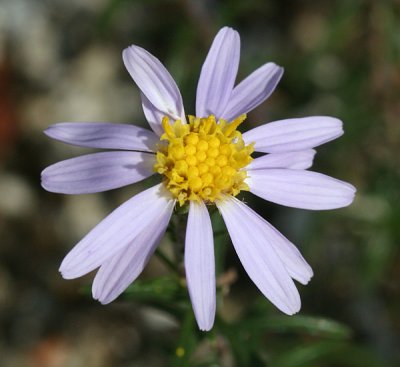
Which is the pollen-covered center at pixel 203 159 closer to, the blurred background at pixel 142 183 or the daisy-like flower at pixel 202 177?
the daisy-like flower at pixel 202 177

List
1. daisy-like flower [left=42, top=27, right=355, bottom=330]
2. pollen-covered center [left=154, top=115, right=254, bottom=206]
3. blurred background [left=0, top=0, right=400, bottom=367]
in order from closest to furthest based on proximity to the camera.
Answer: daisy-like flower [left=42, top=27, right=355, bottom=330]
pollen-covered center [left=154, top=115, right=254, bottom=206]
blurred background [left=0, top=0, right=400, bottom=367]

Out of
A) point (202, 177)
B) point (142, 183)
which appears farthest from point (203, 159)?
point (142, 183)

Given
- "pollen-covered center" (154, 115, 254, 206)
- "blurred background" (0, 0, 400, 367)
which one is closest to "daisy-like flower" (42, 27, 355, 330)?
"pollen-covered center" (154, 115, 254, 206)

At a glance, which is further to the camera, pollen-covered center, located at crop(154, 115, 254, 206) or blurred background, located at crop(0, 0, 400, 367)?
blurred background, located at crop(0, 0, 400, 367)

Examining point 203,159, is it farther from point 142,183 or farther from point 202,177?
point 142,183

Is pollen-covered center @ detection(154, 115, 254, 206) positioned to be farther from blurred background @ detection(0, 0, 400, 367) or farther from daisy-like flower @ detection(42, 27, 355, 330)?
blurred background @ detection(0, 0, 400, 367)

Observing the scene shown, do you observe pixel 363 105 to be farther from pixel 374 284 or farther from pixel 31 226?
pixel 31 226

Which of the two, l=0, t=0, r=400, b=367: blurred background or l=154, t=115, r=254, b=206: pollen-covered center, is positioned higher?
l=154, t=115, r=254, b=206: pollen-covered center

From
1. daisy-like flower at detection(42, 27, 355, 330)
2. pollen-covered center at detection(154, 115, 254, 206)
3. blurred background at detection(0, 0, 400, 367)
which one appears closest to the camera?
daisy-like flower at detection(42, 27, 355, 330)
